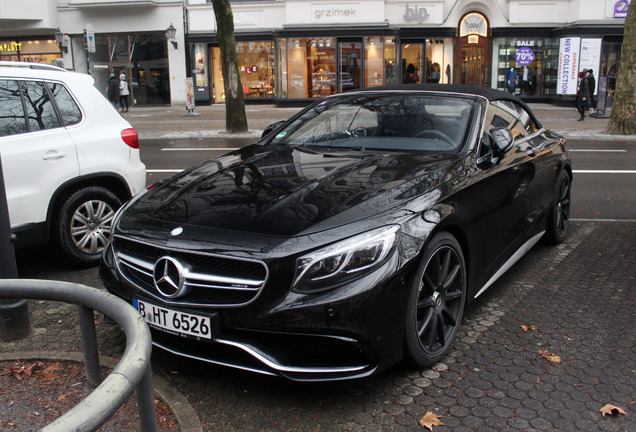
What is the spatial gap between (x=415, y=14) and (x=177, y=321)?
26385 millimetres

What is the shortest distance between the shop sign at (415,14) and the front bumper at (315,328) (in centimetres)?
2606

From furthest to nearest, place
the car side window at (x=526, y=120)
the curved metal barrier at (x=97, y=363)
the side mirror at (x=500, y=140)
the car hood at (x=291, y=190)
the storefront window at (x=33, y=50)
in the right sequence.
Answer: the storefront window at (x=33, y=50), the car side window at (x=526, y=120), the side mirror at (x=500, y=140), the car hood at (x=291, y=190), the curved metal barrier at (x=97, y=363)

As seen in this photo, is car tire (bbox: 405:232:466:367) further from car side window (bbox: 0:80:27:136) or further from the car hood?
car side window (bbox: 0:80:27:136)

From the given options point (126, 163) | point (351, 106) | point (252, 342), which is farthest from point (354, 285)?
point (126, 163)

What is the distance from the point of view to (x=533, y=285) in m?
4.81

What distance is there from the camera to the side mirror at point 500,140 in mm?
4207

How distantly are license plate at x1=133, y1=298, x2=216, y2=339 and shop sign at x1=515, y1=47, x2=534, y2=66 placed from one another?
88.6 ft

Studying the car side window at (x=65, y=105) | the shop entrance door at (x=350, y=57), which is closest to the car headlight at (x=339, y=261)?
the car side window at (x=65, y=105)

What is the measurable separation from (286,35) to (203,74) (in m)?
4.75

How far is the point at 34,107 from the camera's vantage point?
5.04m

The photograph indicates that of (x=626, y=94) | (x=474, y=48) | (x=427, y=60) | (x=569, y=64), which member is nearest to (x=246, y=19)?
(x=427, y=60)

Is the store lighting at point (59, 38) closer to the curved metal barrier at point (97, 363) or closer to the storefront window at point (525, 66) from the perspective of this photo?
the storefront window at point (525, 66)

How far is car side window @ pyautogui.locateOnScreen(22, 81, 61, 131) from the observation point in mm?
5004

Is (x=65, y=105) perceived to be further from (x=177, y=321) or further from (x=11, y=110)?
(x=177, y=321)
